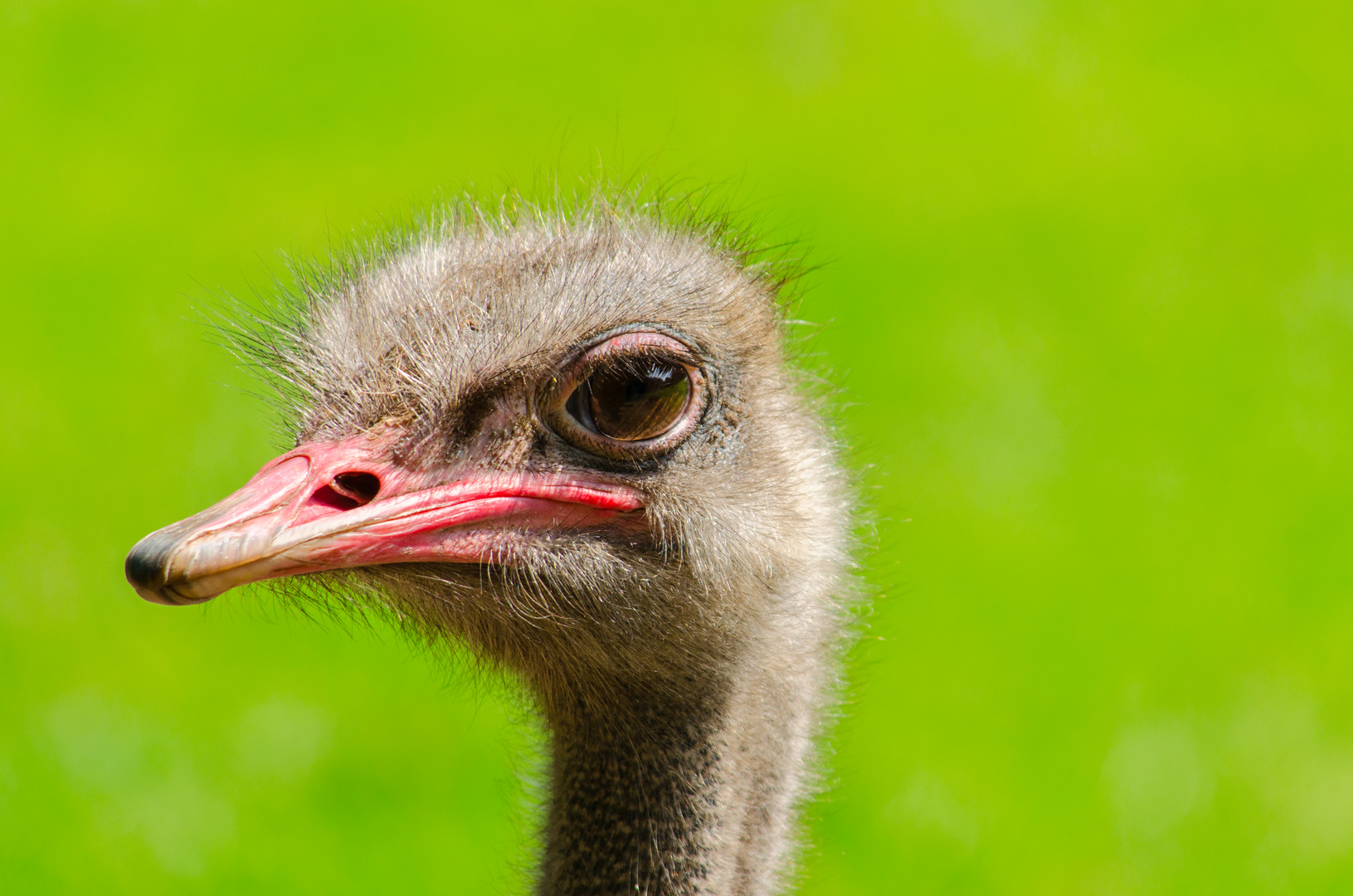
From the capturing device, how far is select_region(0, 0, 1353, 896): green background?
471cm

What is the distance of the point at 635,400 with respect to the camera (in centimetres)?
232

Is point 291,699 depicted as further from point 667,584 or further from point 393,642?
point 667,584

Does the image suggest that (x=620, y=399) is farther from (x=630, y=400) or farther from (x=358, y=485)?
(x=358, y=485)

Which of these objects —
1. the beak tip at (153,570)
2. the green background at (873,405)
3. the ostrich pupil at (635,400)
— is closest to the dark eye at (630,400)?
the ostrich pupil at (635,400)

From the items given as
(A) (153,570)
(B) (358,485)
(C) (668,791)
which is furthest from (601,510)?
(A) (153,570)

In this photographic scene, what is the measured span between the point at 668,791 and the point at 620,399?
566 millimetres

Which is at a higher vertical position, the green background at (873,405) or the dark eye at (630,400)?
the green background at (873,405)

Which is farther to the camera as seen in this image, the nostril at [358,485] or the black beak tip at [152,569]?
the nostril at [358,485]

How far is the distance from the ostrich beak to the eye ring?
0.06 meters

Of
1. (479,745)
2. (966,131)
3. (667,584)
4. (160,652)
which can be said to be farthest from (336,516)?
(966,131)

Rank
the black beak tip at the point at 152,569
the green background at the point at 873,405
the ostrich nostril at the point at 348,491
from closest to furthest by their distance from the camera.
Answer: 1. the black beak tip at the point at 152,569
2. the ostrich nostril at the point at 348,491
3. the green background at the point at 873,405

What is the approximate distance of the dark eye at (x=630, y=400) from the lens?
2311mm

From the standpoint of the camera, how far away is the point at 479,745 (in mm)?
4949

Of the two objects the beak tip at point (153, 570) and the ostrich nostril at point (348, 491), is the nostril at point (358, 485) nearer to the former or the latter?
the ostrich nostril at point (348, 491)
